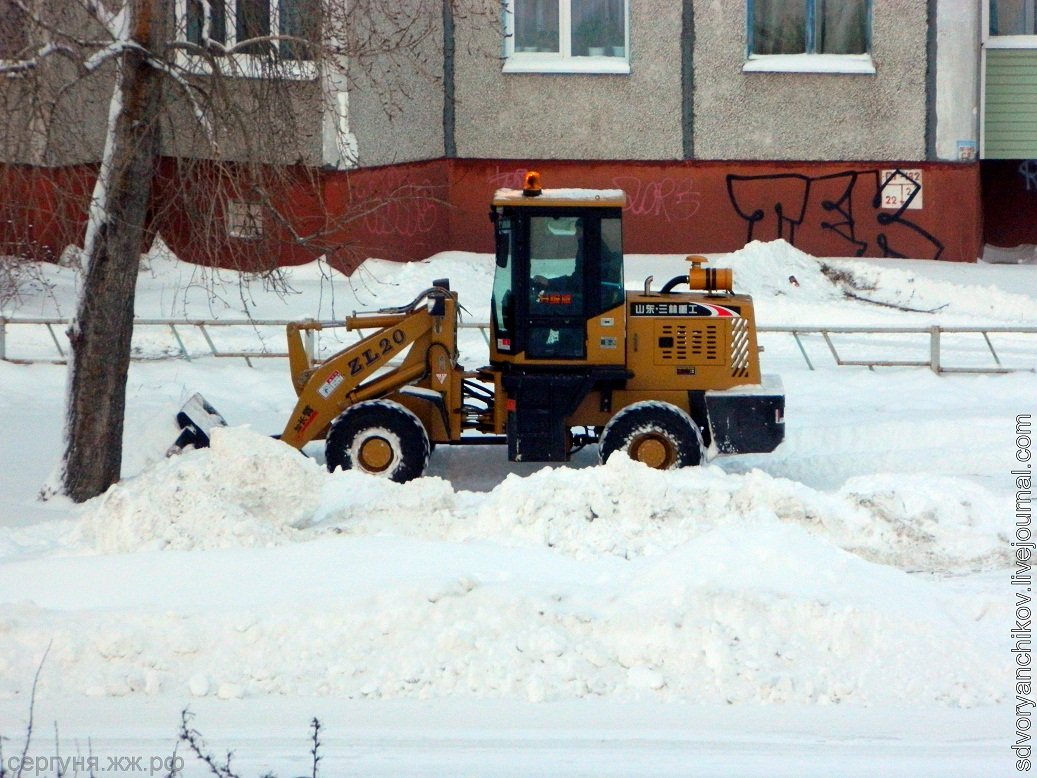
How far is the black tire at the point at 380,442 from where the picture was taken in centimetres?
1104

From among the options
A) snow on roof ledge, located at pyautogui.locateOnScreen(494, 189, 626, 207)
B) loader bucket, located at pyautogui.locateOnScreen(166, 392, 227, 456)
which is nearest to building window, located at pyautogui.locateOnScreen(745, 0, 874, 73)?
snow on roof ledge, located at pyautogui.locateOnScreen(494, 189, 626, 207)

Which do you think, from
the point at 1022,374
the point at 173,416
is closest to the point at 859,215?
the point at 1022,374

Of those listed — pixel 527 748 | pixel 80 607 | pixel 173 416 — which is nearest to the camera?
Result: pixel 527 748

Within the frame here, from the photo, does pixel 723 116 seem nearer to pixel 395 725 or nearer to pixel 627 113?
pixel 627 113

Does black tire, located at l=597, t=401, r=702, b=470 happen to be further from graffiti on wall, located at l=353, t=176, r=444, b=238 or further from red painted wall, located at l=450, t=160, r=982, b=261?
red painted wall, located at l=450, t=160, r=982, b=261

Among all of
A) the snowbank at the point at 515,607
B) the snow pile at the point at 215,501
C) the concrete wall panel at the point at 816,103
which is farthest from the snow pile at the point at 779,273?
the snow pile at the point at 215,501

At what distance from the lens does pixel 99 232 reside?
10.2 metres

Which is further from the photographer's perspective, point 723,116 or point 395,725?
point 723,116

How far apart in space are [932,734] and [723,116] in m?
16.7

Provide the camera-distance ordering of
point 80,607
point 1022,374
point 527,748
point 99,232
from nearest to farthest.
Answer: point 527,748, point 80,607, point 99,232, point 1022,374

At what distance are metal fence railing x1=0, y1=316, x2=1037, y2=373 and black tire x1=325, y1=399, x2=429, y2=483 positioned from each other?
3658 mm

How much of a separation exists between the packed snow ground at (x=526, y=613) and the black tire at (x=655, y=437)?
2.71ft

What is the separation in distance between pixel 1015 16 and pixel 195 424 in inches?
684

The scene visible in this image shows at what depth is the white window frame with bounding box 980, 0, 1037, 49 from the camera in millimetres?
22266
